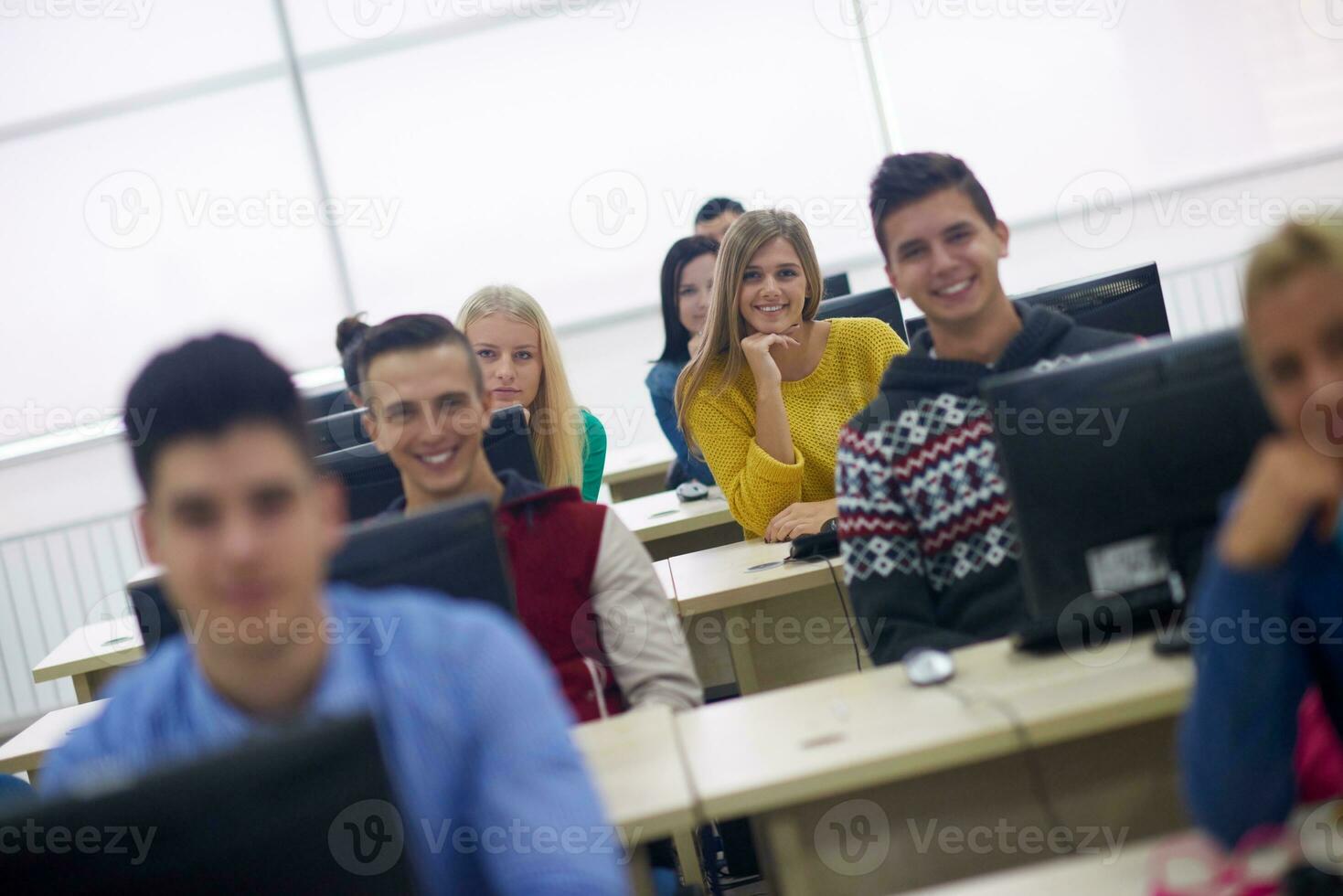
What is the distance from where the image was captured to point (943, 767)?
54.9 inches

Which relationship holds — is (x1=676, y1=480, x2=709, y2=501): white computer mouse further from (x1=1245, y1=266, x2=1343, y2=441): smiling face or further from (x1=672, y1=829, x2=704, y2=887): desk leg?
(x1=1245, y1=266, x2=1343, y2=441): smiling face

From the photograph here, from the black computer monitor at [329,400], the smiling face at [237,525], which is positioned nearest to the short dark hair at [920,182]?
the smiling face at [237,525]

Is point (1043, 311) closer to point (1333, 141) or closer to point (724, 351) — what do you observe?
point (724, 351)

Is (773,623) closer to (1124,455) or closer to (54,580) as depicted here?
(1124,455)

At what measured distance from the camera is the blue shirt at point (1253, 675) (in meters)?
1.06

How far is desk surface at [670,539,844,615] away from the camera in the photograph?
239 centimetres

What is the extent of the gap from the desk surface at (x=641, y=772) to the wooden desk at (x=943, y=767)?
0.03 m

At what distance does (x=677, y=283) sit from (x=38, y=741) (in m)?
2.26

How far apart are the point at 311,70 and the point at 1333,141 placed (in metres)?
4.23

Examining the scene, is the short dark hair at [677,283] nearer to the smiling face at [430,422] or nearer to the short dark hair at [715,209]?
the short dark hair at [715,209]

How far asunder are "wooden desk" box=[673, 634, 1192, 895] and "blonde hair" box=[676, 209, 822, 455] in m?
1.42

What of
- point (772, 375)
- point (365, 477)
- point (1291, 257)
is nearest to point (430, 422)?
point (365, 477)

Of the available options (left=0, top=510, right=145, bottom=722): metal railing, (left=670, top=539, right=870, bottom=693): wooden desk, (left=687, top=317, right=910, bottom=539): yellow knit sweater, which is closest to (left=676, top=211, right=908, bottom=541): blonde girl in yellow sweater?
(left=687, top=317, right=910, bottom=539): yellow knit sweater

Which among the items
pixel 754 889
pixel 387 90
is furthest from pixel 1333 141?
pixel 754 889
